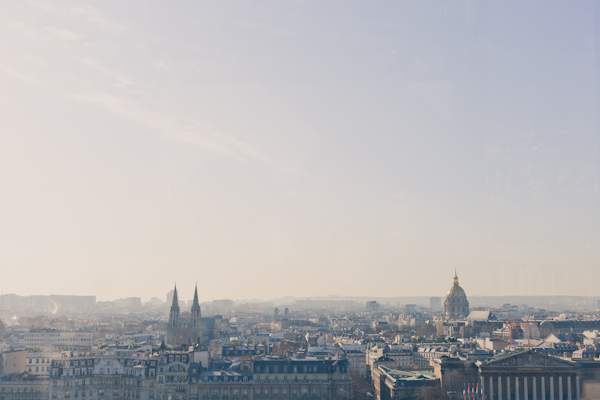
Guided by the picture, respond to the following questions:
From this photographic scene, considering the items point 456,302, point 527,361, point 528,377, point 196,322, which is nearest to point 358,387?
point 528,377

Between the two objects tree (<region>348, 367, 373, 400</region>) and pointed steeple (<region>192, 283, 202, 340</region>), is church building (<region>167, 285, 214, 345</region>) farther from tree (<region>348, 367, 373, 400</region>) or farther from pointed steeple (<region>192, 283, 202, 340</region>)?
tree (<region>348, 367, 373, 400</region>)

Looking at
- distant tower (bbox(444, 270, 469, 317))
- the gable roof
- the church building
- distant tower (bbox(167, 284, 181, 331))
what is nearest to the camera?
the gable roof

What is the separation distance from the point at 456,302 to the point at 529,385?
426 feet

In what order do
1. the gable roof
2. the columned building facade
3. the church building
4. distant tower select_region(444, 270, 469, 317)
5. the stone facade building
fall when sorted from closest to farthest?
1. the stone facade building
2. the columned building facade
3. the gable roof
4. the church building
5. distant tower select_region(444, 270, 469, 317)

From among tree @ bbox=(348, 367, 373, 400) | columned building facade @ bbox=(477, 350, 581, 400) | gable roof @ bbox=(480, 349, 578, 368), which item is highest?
gable roof @ bbox=(480, 349, 578, 368)

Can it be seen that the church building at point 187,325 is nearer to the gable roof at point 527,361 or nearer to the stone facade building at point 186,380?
the stone facade building at point 186,380

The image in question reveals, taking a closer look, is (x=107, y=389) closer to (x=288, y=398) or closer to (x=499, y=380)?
(x=288, y=398)

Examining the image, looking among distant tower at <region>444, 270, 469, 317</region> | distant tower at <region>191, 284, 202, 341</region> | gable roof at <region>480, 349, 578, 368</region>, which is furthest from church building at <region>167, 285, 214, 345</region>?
distant tower at <region>444, 270, 469, 317</region>

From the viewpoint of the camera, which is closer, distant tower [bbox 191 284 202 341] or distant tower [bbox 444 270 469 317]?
distant tower [bbox 191 284 202 341]

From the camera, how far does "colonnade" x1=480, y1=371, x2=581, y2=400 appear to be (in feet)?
207

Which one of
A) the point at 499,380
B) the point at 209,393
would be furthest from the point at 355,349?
the point at 209,393

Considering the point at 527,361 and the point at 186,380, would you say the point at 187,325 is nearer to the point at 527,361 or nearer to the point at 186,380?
the point at 186,380

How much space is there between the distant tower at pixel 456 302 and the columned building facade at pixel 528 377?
126374 millimetres

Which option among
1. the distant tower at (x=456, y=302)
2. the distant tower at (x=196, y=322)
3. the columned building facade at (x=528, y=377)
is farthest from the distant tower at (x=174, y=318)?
the distant tower at (x=456, y=302)
